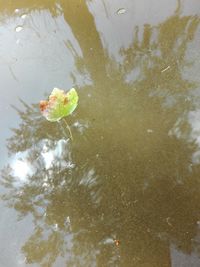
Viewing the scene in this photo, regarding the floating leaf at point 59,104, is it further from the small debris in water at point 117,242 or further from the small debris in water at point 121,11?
the small debris in water at point 121,11

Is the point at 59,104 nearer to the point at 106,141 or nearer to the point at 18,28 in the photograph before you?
the point at 106,141

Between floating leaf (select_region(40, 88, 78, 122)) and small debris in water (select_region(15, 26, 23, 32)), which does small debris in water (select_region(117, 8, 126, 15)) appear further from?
floating leaf (select_region(40, 88, 78, 122))

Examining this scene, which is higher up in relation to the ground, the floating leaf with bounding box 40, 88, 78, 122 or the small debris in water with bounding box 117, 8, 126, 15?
the small debris in water with bounding box 117, 8, 126, 15

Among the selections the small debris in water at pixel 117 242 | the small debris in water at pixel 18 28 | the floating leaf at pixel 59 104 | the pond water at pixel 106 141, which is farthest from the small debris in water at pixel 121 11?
the small debris in water at pixel 117 242

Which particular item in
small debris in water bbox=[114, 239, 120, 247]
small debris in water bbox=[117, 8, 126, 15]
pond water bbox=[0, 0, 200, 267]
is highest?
small debris in water bbox=[117, 8, 126, 15]

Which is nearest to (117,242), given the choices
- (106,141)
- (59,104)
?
(106,141)

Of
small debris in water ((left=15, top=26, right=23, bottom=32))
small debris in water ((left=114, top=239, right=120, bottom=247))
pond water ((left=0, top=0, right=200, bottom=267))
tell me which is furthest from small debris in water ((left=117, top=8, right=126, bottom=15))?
small debris in water ((left=114, top=239, right=120, bottom=247))

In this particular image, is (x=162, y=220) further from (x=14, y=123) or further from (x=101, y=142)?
(x=14, y=123)

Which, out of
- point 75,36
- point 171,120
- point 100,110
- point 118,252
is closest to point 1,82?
point 75,36
